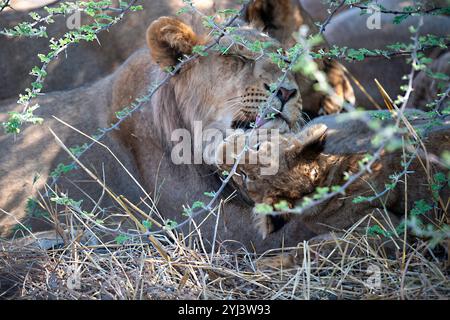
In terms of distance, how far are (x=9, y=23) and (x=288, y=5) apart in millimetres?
2149

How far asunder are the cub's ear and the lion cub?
0.97 meters

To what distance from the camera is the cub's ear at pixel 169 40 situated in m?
4.43

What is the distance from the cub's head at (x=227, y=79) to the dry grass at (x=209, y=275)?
33.1 inches

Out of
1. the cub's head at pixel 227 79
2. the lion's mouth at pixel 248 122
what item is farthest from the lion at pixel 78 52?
the lion's mouth at pixel 248 122

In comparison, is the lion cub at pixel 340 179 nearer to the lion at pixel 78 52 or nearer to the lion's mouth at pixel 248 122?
the lion's mouth at pixel 248 122

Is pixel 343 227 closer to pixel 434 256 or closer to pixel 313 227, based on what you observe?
pixel 313 227

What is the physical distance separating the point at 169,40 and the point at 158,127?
0.73 meters

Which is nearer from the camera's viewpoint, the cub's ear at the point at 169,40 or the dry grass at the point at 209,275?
the dry grass at the point at 209,275

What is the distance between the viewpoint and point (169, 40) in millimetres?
4441

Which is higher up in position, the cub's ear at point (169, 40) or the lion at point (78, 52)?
the cub's ear at point (169, 40)

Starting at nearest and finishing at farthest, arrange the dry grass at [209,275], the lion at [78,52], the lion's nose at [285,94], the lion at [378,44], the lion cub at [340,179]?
1. the dry grass at [209,275]
2. the lion cub at [340,179]
3. the lion's nose at [285,94]
4. the lion at [78,52]
5. the lion at [378,44]

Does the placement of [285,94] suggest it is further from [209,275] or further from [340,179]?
[209,275]

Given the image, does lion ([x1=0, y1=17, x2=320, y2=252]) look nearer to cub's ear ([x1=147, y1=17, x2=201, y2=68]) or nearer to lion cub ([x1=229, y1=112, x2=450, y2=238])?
cub's ear ([x1=147, y1=17, x2=201, y2=68])
